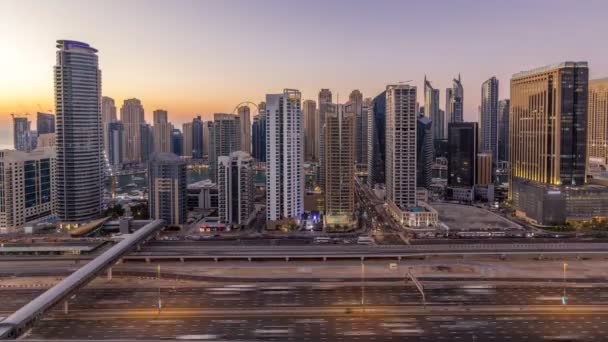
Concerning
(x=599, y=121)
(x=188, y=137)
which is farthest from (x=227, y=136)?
(x=599, y=121)

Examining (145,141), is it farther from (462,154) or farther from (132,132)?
(462,154)

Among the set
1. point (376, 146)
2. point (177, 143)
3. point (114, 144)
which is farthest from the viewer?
point (177, 143)

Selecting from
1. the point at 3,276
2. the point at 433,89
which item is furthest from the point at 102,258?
the point at 433,89

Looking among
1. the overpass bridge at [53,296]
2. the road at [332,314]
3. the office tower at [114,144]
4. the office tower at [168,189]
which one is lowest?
the road at [332,314]

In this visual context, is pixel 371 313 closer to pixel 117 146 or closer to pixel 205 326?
pixel 205 326

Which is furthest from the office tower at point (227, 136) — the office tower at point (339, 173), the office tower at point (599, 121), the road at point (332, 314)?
the road at point (332, 314)

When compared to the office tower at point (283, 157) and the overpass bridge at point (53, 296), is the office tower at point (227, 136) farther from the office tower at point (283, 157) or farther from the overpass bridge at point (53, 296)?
the overpass bridge at point (53, 296)
